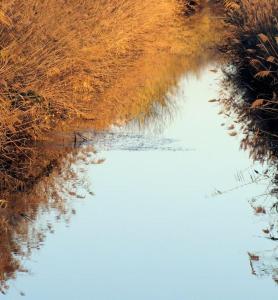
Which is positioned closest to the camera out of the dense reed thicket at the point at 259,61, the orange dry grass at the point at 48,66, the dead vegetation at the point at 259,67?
the orange dry grass at the point at 48,66

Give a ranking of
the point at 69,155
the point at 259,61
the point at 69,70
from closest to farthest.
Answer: the point at 69,155
the point at 259,61
the point at 69,70

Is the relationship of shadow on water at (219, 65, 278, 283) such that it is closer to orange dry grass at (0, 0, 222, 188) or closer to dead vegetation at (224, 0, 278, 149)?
dead vegetation at (224, 0, 278, 149)

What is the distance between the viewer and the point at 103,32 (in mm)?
13539

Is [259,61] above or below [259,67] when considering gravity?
below

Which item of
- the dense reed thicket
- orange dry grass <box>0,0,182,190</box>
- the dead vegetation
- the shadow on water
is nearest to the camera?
the shadow on water

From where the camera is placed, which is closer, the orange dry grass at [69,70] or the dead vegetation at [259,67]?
the orange dry grass at [69,70]

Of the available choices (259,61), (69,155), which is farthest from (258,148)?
(69,155)

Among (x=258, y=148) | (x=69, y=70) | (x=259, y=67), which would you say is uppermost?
(x=259, y=67)

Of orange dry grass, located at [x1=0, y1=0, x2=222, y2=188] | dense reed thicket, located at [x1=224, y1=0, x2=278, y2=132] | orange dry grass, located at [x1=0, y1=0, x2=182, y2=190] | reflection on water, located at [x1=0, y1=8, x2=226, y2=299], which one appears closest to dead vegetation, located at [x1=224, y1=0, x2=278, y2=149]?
dense reed thicket, located at [x1=224, y1=0, x2=278, y2=132]

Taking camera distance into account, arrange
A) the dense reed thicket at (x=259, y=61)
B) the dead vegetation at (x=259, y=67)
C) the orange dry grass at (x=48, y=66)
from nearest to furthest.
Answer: the orange dry grass at (x=48, y=66) → the dead vegetation at (x=259, y=67) → the dense reed thicket at (x=259, y=61)

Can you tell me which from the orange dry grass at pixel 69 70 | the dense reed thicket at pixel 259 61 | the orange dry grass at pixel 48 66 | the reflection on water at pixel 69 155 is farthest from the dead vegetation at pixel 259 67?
the orange dry grass at pixel 48 66

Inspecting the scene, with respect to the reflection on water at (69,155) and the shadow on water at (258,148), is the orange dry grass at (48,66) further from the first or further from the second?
the shadow on water at (258,148)

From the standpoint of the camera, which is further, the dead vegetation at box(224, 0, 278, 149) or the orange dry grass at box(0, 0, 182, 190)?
the dead vegetation at box(224, 0, 278, 149)

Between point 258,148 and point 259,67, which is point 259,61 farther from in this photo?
point 259,67
